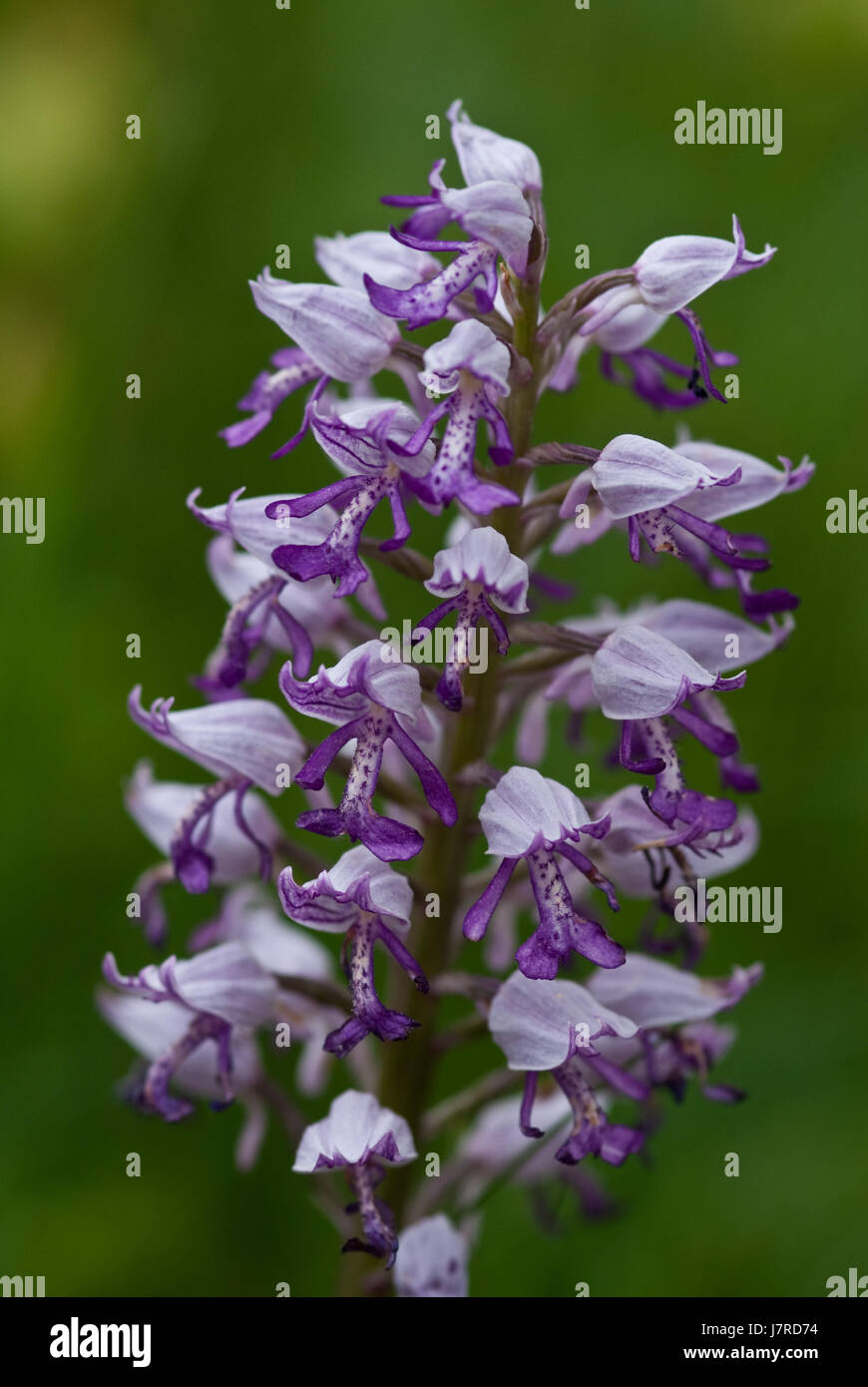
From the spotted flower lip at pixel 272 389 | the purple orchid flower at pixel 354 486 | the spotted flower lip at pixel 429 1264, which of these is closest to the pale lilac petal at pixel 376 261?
the spotted flower lip at pixel 272 389

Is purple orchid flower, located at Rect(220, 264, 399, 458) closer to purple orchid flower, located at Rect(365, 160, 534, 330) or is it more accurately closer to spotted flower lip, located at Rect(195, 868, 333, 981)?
purple orchid flower, located at Rect(365, 160, 534, 330)

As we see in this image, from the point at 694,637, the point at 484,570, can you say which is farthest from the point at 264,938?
the point at 484,570

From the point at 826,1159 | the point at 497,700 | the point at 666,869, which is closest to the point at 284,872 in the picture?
the point at 497,700

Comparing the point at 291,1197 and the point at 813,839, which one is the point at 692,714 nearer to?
the point at 813,839

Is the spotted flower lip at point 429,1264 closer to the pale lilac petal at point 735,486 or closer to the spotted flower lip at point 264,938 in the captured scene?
the spotted flower lip at point 264,938

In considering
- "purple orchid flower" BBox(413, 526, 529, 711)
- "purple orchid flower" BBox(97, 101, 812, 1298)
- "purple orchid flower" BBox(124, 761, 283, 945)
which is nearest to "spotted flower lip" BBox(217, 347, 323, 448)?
"purple orchid flower" BBox(97, 101, 812, 1298)

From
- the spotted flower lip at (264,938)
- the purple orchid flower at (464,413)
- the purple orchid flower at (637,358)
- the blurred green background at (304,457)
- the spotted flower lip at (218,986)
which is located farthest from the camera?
the blurred green background at (304,457)
